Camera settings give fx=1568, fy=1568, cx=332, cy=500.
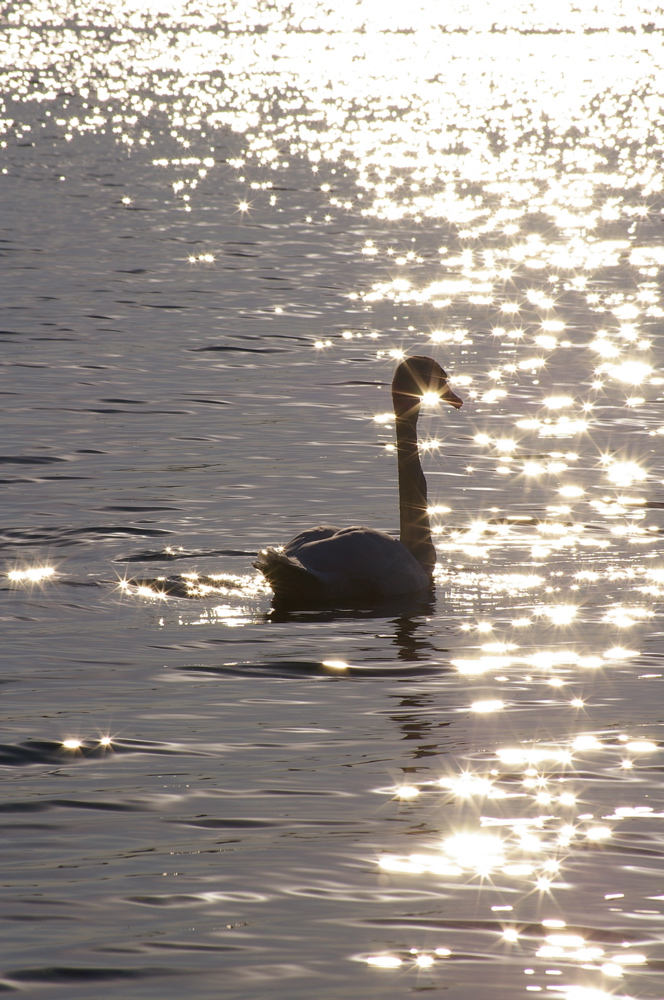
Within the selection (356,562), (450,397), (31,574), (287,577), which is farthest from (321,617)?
(450,397)

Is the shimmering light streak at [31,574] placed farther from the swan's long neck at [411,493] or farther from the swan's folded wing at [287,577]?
the swan's long neck at [411,493]

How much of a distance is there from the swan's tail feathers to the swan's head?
270 centimetres

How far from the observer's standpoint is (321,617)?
1299 centimetres

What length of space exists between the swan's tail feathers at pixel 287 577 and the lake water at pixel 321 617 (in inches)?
8.3

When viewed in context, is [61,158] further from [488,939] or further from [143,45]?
[143,45]

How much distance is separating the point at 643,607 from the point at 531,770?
411 centimetres

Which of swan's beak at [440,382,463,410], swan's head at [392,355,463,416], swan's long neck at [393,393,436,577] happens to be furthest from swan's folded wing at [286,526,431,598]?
swan's head at [392,355,463,416]

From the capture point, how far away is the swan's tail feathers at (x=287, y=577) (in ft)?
41.3

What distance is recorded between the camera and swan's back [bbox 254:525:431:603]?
13.0 metres

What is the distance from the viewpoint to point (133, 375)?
23.2 meters

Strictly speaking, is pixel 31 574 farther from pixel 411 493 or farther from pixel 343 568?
pixel 411 493

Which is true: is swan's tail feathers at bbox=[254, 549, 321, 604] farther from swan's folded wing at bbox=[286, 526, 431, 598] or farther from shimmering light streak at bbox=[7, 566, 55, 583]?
shimmering light streak at bbox=[7, 566, 55, 583]

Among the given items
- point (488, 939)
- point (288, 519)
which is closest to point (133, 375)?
point (288, 519)

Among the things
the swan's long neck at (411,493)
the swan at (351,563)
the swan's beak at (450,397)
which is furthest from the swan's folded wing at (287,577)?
the swan's beak at (450,397)
